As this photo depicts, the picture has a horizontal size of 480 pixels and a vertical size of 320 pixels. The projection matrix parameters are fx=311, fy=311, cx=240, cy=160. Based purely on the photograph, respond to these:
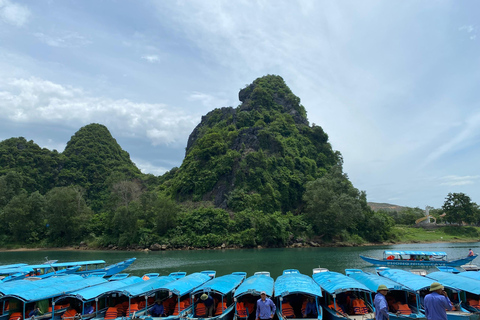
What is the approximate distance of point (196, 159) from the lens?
300 ft

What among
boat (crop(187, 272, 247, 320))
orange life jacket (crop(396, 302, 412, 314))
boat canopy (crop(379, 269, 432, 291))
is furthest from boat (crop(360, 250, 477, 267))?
boat (crop(187, 272, 247, 320))

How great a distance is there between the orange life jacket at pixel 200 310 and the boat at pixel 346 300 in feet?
20.0

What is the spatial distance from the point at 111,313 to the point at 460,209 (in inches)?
3448

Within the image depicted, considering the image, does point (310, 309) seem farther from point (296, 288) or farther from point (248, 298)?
point (248, 298)

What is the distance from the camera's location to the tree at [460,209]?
252 ft

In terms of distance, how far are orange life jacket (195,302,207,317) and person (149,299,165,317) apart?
179 cm

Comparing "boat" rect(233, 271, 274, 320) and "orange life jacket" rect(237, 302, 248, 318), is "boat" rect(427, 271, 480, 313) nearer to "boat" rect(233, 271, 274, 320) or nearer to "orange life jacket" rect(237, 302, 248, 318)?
"boat" rect(233, 271, 274, 320)

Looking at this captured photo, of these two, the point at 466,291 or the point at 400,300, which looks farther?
the point at 400,300

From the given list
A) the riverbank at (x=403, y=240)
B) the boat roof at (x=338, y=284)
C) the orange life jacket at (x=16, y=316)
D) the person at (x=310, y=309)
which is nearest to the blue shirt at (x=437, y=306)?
the boat roof at (x=338, y=284)

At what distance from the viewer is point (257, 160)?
3265 inches

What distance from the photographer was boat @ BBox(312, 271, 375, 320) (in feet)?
48.2

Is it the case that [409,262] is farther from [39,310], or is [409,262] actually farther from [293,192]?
[293,192]

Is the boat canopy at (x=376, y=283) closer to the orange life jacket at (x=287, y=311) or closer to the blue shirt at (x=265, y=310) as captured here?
the orange life jacket at (x=287, y=311)

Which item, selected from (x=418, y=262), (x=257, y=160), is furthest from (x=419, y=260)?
(x=257, y=160)
